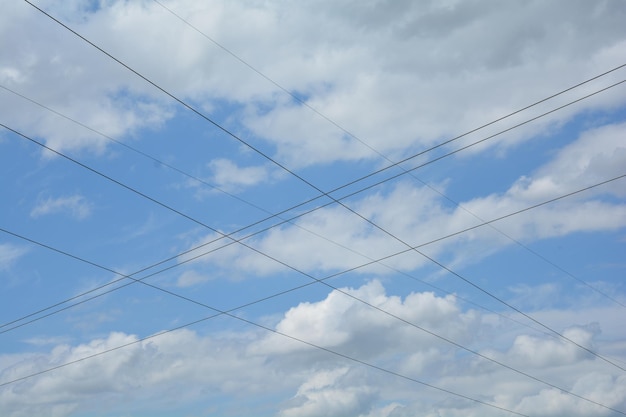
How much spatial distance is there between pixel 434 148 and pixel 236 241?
12.6 m

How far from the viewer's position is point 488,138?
36.2 metres

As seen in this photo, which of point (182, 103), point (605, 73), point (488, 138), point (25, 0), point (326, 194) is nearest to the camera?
point (25, 0)

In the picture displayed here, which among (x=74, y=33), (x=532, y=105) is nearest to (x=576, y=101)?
(x=532, y=105)

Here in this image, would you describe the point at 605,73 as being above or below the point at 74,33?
below

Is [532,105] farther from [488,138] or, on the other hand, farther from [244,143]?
[244,143]

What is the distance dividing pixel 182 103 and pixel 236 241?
36.5ft

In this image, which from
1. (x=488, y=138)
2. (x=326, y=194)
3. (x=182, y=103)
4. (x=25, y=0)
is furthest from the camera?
(x=326, y=194)

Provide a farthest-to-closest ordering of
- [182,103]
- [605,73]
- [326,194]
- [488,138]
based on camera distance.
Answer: [326,194] → [488,138] → [182,103] → [605,73]

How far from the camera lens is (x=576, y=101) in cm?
3288

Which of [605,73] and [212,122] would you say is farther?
[212,122]

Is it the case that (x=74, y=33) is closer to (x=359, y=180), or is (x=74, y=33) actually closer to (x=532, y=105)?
(x=359, y=180)

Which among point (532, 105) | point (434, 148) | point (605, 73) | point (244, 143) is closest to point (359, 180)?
point (434, 148)

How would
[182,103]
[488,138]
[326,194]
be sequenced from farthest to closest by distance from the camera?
[326,194], [488,138], [182,103]

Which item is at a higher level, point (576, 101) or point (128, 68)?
point (128, 68)
